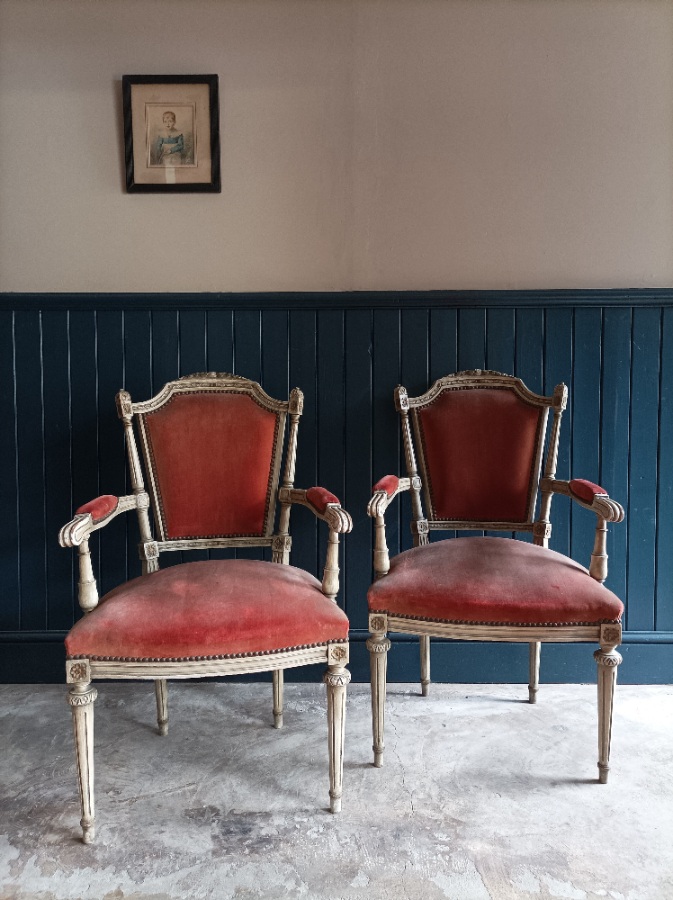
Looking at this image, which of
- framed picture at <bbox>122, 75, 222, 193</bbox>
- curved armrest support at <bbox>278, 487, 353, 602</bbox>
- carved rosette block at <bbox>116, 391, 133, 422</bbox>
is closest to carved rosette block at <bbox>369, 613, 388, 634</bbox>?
curved armrest support at <bbox>278, 487, 353, 602</bbox>

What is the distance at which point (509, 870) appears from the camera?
1.59 metres

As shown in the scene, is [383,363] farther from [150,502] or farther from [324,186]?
[150,502]

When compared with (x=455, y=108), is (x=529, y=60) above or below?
above

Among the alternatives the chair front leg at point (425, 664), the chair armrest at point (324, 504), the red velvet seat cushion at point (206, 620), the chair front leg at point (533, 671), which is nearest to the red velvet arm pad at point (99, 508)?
the red velvet seat cushion at point (206, 620)

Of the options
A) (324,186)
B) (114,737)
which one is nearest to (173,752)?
(114,737)

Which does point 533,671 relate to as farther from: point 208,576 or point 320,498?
point 208,576

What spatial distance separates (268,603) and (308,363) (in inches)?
44.7

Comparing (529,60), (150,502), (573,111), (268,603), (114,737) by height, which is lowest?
(114,737)

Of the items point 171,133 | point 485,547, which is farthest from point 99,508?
point 171,133

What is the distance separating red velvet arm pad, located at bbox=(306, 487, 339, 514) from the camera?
196cm

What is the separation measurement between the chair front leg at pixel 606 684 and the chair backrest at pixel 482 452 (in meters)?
0.57

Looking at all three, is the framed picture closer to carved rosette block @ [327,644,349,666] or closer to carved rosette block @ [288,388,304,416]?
carved rosette block @ [288,388,304,416]

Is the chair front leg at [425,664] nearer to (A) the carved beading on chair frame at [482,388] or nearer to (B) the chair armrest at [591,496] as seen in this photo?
(A) the carved beading on chair frame at [482,388]

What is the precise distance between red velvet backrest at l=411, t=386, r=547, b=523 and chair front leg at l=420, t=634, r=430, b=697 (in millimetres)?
463
